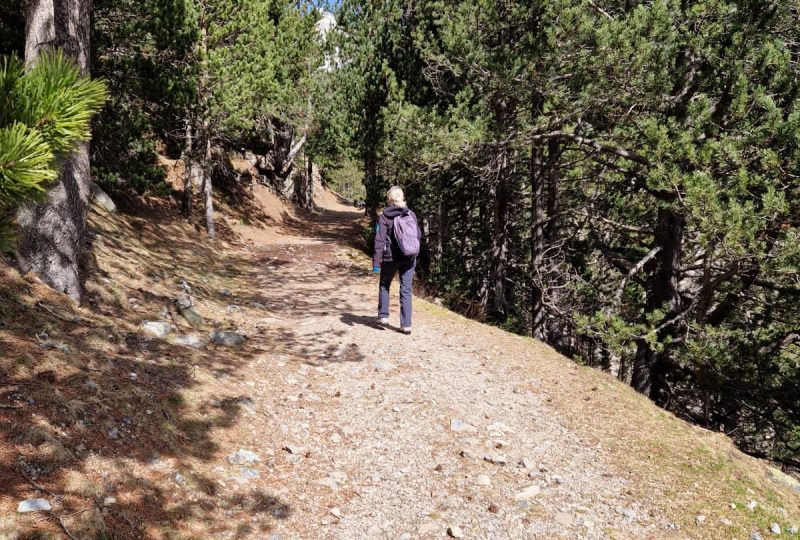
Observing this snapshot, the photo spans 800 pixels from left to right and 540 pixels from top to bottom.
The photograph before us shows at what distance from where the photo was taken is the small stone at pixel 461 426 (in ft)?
17.1

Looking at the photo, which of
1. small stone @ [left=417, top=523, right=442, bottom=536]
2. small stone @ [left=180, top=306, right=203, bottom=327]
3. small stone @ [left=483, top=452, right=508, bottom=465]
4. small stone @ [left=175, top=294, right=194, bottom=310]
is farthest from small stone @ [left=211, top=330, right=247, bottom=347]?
small stone @ [left=417, top=523, right=442, bottom=536]

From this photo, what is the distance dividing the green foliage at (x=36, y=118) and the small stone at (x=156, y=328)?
4.66m

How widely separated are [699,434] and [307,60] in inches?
958

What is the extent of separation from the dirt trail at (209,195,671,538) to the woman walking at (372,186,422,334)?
1.03 metres

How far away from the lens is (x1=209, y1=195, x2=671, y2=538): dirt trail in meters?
3.87

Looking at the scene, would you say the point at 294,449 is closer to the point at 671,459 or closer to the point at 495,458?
the point at 495,458

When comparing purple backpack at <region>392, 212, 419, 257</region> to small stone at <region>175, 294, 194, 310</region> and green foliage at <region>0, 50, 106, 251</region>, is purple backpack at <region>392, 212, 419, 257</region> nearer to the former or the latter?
small stone at <region>175, 294, 194, 310</region>

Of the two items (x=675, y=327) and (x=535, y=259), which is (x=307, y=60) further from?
(x=675, y=327)

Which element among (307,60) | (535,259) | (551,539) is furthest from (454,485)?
(307,60)

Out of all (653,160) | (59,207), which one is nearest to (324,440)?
(59,207)

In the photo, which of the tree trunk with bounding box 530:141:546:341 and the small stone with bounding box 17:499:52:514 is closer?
the small stone with bounding box 17:499:52:514

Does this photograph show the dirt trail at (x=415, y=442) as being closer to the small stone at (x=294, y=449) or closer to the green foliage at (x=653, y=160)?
the small stone at (x=294, y=449)

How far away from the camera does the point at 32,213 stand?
5430mm

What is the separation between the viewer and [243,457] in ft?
14.0
